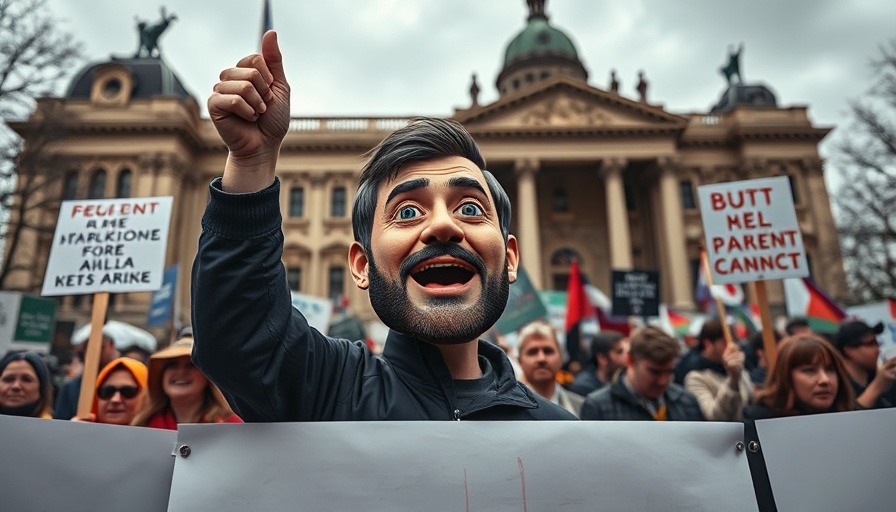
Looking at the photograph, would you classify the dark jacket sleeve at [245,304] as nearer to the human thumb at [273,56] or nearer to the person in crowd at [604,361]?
the human thumb at [273,56]

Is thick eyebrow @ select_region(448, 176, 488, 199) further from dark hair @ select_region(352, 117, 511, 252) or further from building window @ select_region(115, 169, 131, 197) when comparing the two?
building window @ select_region(115, 169, 131, 197)

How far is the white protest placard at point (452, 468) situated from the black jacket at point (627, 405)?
8.98 feet

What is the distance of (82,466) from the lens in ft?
4.75

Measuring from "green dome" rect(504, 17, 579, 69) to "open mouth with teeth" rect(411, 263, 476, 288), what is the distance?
170 feet

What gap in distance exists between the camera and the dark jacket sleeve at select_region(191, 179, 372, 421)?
1324mm

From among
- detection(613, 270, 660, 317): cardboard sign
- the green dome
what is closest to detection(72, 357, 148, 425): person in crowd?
detection(613, 270, 660, 317): cardboard sign

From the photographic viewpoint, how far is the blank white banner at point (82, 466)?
1380mm

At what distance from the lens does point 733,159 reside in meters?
34.4

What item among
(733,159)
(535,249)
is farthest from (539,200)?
(733,159)

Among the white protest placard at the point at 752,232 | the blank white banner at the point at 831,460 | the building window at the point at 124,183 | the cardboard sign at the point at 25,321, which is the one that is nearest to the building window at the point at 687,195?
the building window at the point at 124,183

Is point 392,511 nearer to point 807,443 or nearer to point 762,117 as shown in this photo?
point 807,443

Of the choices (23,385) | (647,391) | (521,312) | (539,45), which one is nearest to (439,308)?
(647,391)

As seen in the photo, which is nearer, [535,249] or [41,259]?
[41,259]

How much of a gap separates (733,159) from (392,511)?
122ft
